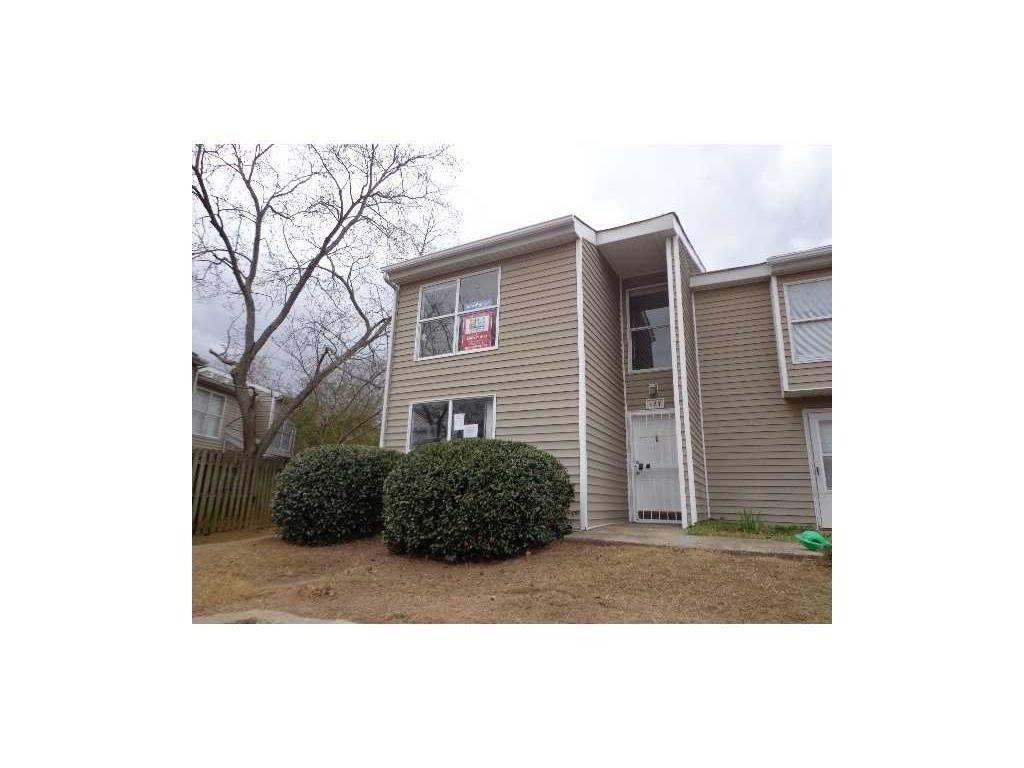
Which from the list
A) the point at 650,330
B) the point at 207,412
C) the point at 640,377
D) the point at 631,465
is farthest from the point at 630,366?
the point at 207,412

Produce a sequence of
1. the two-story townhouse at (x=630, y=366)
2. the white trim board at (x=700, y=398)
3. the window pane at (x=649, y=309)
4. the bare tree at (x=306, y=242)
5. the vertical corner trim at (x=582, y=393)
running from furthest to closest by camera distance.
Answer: the bare tree at (x=306, y=242) → the window pane at (x=649, y=309) → the white trim board at (x=700, y=398) → the two-story townhouse at (x=630, y=366) → the vertical corner trim at (x=582, y=393)

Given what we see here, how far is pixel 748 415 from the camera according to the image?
743 centimetres

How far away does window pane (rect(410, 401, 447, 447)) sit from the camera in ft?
23.4

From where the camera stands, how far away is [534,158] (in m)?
4.51

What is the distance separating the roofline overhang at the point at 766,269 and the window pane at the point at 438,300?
380 centimetres

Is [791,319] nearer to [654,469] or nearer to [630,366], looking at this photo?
[630,366]

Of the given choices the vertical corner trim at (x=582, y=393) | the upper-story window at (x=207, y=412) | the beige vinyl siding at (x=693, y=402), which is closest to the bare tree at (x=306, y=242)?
the upper-story window at (x=207, y=412)

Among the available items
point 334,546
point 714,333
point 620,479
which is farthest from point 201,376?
point 714,333

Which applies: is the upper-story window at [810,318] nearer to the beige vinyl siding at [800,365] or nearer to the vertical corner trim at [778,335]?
the beige vinyl siding at [800,365]

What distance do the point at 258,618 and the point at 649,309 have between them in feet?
21.9

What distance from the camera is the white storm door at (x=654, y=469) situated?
23.3ft

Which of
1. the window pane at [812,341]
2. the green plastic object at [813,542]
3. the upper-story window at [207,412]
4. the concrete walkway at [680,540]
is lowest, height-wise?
the concrete walkway at [680,540]

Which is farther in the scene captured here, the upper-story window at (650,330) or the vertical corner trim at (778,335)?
the upper-story window at (650,330)
